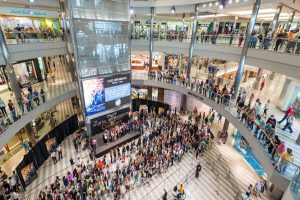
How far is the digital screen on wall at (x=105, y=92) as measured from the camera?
13.3 m

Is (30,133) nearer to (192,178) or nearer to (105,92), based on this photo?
(105,92)

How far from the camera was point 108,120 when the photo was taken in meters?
15.2

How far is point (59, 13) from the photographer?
14258 millimetres

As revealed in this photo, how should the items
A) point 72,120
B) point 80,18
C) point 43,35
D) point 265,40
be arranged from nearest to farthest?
point 265,40
point 80,18
point 43,35
point 72,120

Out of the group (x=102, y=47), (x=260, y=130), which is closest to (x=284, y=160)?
(x=260, y=130)

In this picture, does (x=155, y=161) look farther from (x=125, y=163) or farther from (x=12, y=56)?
(x=12, y=56)

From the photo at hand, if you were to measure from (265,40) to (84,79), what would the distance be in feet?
38.9

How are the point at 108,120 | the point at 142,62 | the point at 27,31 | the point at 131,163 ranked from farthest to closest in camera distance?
the point at 142,62, the point at 108,120, the point at 131,163, the point at 27,31

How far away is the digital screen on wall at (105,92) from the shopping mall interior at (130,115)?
0.09m

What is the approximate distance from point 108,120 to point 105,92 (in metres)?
2.58

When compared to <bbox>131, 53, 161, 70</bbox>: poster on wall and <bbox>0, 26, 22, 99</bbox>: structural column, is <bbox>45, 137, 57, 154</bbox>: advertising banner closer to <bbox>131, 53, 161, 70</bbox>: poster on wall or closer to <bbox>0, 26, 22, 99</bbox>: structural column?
<bbox>0, 26, 22, 99</bbox>: structural column

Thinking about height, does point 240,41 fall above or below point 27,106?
above

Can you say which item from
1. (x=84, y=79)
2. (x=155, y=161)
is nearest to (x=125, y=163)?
(x=155, y=161)

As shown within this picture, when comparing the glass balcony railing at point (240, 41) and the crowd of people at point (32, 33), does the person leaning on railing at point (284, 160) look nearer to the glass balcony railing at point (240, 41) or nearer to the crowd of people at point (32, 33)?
the glass balcony railing at point (240, 41)
